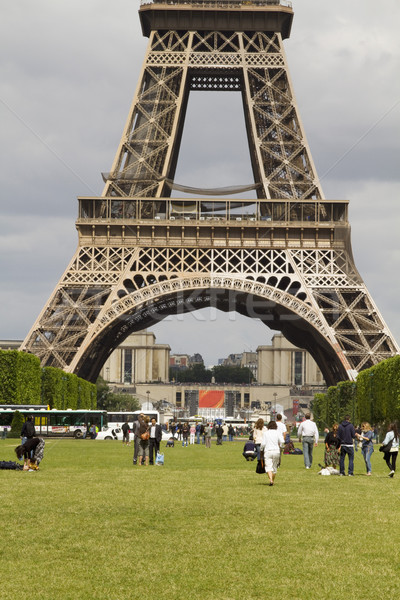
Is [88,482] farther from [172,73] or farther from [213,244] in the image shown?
[172,73]

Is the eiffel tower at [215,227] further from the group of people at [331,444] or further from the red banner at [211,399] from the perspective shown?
the red banner at [211,399]

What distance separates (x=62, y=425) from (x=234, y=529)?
61.2 meters

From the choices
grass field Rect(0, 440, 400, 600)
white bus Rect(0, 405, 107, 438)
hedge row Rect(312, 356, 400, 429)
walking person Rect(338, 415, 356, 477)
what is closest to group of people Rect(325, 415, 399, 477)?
walking person Rect(338, 415, 356, 477)

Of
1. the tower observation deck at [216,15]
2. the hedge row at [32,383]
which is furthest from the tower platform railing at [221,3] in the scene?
the hedge row at [32,383]

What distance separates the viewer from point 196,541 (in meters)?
13.5

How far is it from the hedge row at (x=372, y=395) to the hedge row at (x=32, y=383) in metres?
22.1

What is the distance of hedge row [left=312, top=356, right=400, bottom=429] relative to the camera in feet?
176

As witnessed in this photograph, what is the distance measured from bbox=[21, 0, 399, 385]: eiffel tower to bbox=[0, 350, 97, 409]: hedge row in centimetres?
153

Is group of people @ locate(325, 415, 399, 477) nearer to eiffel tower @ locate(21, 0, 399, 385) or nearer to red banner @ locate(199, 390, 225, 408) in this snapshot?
eiffel tower @ locate(21, 0, 399, 385)

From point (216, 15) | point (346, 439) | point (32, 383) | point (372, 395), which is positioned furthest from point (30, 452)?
point (216, 15)

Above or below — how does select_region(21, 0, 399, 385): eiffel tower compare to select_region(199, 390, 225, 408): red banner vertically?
above

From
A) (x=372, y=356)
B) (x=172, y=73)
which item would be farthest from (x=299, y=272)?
(x=172, y=73)

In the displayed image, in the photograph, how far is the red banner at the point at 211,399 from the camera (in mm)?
185625

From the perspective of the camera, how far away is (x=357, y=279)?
6794cm
